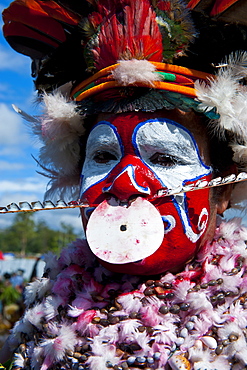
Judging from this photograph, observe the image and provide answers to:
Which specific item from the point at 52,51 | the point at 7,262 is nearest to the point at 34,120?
the point at 52,51

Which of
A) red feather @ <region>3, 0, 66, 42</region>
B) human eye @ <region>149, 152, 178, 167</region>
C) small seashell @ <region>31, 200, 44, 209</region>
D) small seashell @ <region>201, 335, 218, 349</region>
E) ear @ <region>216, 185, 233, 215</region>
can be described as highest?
red feather @ <region>3, 0, 66, 42</region>

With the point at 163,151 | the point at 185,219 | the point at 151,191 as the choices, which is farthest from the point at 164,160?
the point at 185,219

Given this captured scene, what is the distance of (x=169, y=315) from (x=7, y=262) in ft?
57.2

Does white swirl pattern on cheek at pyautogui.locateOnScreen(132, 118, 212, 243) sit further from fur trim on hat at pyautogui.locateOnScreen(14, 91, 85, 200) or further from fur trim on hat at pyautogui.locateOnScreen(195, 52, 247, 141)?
fur trim on hat at pyautogui.locateOnScreen(14, 91, 85, 200)

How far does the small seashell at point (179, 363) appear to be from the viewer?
1.45 metres

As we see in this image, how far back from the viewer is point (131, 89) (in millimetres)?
1795

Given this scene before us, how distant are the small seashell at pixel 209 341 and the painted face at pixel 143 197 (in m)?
0.36

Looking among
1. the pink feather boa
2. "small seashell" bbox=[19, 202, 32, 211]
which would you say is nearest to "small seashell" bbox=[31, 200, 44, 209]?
"small seashell" bbox=[19, 202, 32, 211]

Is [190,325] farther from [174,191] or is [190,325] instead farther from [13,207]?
[13,207]

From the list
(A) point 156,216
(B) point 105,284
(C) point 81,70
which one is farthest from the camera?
(C) point 81,70

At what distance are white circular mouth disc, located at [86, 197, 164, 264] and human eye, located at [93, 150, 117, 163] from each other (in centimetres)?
29

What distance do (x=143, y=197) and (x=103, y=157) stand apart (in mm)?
366

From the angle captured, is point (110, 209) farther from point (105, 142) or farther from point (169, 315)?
point (169, 315)

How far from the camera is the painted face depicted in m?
1.65
